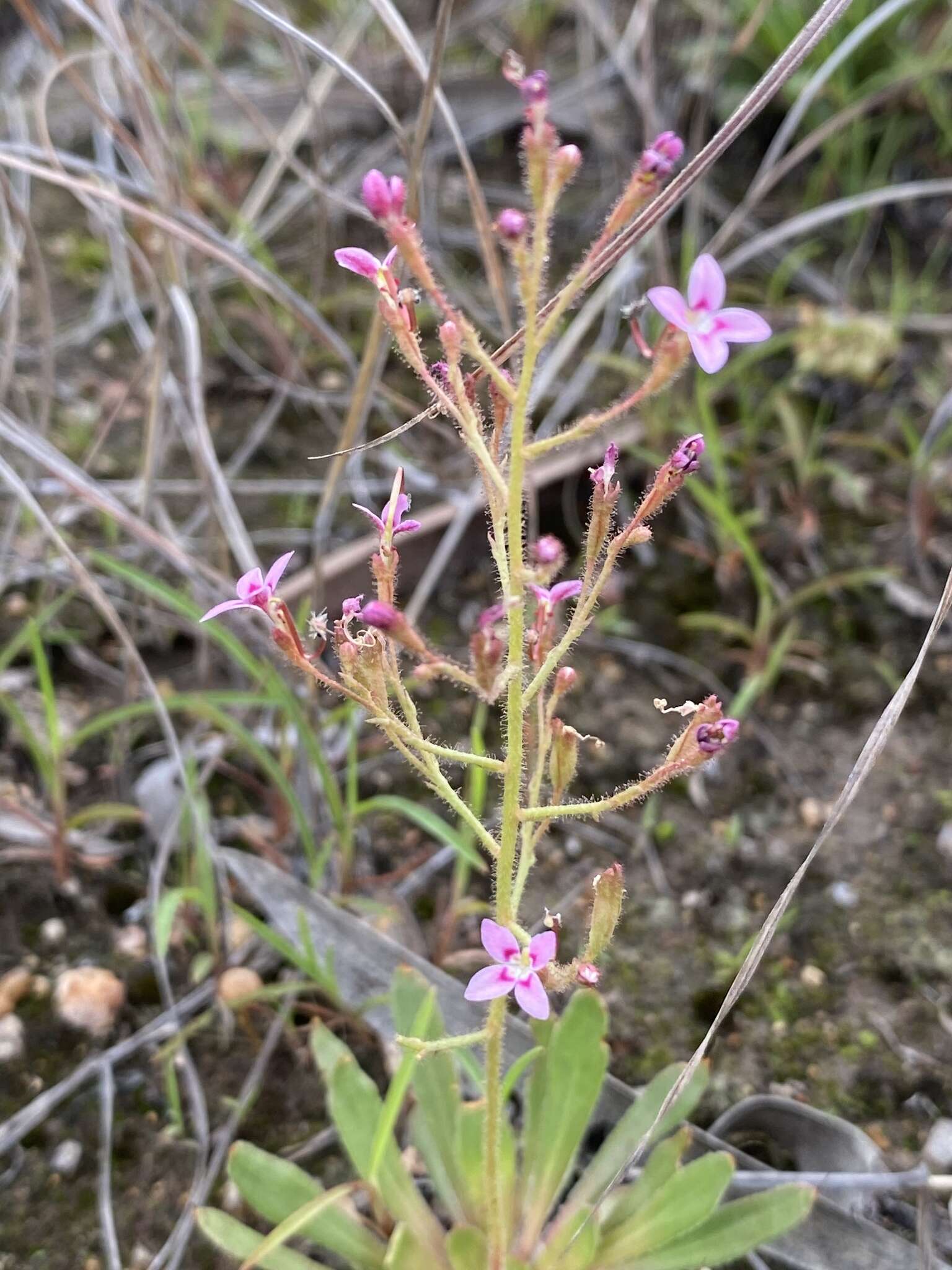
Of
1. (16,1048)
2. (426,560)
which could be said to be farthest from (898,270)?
(16,1048)

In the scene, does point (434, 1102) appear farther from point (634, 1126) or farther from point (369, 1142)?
point (634, 1126)

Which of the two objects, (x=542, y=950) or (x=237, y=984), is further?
(x=237, y=984)

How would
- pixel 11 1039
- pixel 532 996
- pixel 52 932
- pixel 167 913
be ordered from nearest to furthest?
pixel 532 996
pixel 167 913
pixel 11 1039
pixel 52 932

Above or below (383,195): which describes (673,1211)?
below

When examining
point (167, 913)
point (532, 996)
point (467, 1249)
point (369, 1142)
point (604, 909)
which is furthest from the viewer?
point (167, 913)

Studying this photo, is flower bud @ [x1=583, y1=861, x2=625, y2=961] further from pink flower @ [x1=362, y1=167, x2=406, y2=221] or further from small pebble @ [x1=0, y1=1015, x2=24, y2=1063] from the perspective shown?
small pebble @ [x1=0, y1=1015, x2=24, y2=1063]

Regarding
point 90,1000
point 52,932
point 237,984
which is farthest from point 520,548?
point 52,932
